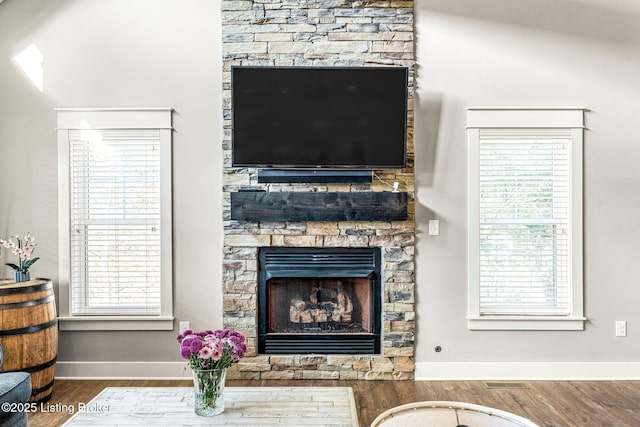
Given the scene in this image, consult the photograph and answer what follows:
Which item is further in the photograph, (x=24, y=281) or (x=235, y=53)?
(x=235, y=53)

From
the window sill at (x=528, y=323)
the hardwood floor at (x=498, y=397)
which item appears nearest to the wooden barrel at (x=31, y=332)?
the hardwood floor at (x=498, y=397)

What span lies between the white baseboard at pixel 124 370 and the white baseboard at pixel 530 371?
1845 mm

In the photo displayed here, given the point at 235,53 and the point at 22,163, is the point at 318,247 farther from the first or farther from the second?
the point at 22,163

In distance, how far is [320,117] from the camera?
3.34 meters

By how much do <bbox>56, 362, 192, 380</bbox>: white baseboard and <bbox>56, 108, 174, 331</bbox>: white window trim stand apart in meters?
0.28

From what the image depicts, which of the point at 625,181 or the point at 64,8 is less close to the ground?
the point at 64,8

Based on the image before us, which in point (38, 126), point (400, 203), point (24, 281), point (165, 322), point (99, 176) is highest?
point (38, 126)

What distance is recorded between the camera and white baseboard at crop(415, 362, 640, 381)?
3.50 meters

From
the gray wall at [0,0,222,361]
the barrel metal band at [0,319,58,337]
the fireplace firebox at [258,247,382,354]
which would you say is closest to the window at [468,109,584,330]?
the fireplace firebox at [258,247,382,354]

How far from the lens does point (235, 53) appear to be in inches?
137

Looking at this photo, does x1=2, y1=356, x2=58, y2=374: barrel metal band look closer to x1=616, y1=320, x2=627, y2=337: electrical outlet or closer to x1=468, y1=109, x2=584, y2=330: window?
x1=468, y1=109, x2=584, y2=330: window

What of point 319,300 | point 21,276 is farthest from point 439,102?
point 21,276

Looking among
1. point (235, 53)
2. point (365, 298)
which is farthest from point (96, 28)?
point (365, 298)

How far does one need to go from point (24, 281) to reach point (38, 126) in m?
1.18
